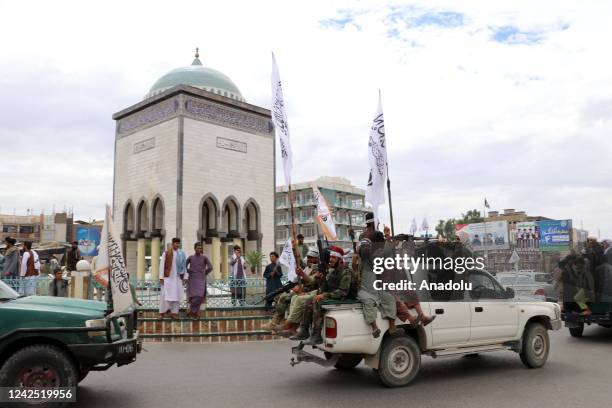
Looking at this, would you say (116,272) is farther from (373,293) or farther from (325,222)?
(325,222)

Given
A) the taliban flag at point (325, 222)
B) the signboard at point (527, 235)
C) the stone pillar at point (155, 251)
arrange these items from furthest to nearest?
the signboard at point (527, 235)
the stone pillar at point (155, 251)
the taliban flag at point (325, 222)

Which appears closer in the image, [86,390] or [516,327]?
[86,390]

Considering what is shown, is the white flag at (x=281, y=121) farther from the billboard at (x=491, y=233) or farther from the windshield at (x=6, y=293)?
the billboard at (x=491, y=233)

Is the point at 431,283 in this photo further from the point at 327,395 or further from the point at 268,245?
the point at 268,245

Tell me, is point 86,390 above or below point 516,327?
below

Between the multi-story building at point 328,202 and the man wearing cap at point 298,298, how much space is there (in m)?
55.7

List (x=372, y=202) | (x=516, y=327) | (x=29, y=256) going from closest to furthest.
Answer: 1. (x=516, y=327)
2. (x=372, y=202)
3. (x=29, y=256)

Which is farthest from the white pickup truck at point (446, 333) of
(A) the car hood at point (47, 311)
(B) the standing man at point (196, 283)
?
(B) the standing man at point (196, 283)

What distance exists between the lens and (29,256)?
12062mm

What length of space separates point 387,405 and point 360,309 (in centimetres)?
114

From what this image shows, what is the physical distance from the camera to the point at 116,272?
620cm

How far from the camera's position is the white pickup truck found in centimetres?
599

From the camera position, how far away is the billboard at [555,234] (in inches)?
2144

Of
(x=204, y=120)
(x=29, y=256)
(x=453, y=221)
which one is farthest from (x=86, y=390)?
(x=453, y=221)
